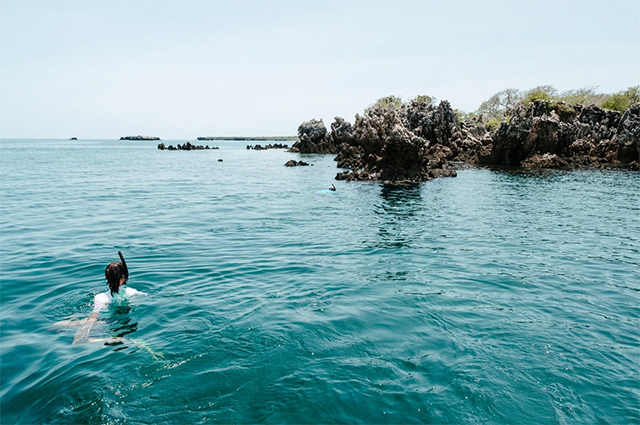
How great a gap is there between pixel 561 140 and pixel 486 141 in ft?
48.2

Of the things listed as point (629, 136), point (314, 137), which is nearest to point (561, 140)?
point (629, 136)

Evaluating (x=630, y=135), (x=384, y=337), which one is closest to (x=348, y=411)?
(x=384, y=337)

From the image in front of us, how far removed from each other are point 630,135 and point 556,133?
8357 millimetres

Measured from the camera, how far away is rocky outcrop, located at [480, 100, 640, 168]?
5397cm

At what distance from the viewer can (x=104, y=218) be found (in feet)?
74.0

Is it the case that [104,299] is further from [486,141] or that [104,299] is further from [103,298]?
[486,141]

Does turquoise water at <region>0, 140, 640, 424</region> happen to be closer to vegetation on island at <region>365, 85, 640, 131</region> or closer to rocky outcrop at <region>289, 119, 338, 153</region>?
vegetation on island at <region>365, 85, 640, 131</region>

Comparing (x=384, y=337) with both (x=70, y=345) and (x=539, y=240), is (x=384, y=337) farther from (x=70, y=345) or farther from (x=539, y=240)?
→ (x=539, y=240)

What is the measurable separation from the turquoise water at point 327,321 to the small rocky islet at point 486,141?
18.3 m

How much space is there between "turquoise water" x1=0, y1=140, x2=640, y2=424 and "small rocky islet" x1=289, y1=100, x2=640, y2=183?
18.3 meters

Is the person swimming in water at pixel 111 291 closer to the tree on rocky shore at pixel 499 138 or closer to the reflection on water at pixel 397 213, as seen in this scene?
the reflection on water at pixel 397 213

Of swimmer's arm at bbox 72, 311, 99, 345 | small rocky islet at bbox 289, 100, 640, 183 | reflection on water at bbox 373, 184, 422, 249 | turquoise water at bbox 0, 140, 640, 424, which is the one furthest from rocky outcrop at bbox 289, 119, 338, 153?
swimmer's arm at bbox 72, 311, 99, 345

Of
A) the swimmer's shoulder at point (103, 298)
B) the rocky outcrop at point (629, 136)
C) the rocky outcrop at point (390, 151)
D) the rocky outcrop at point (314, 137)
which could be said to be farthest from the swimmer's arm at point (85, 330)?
the rocky outcrop at point (314, 137)

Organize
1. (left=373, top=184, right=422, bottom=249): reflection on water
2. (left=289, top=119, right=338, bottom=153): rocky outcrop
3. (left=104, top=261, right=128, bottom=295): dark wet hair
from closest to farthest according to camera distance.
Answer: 1. (left=104, top=261, right=128, bottom=295): dark wet hair
2. (left=373, top=184, right=422, bottom=249): reflection on water
3. (left=289, top=119, right=338, bottom=153): rocky outcrop
